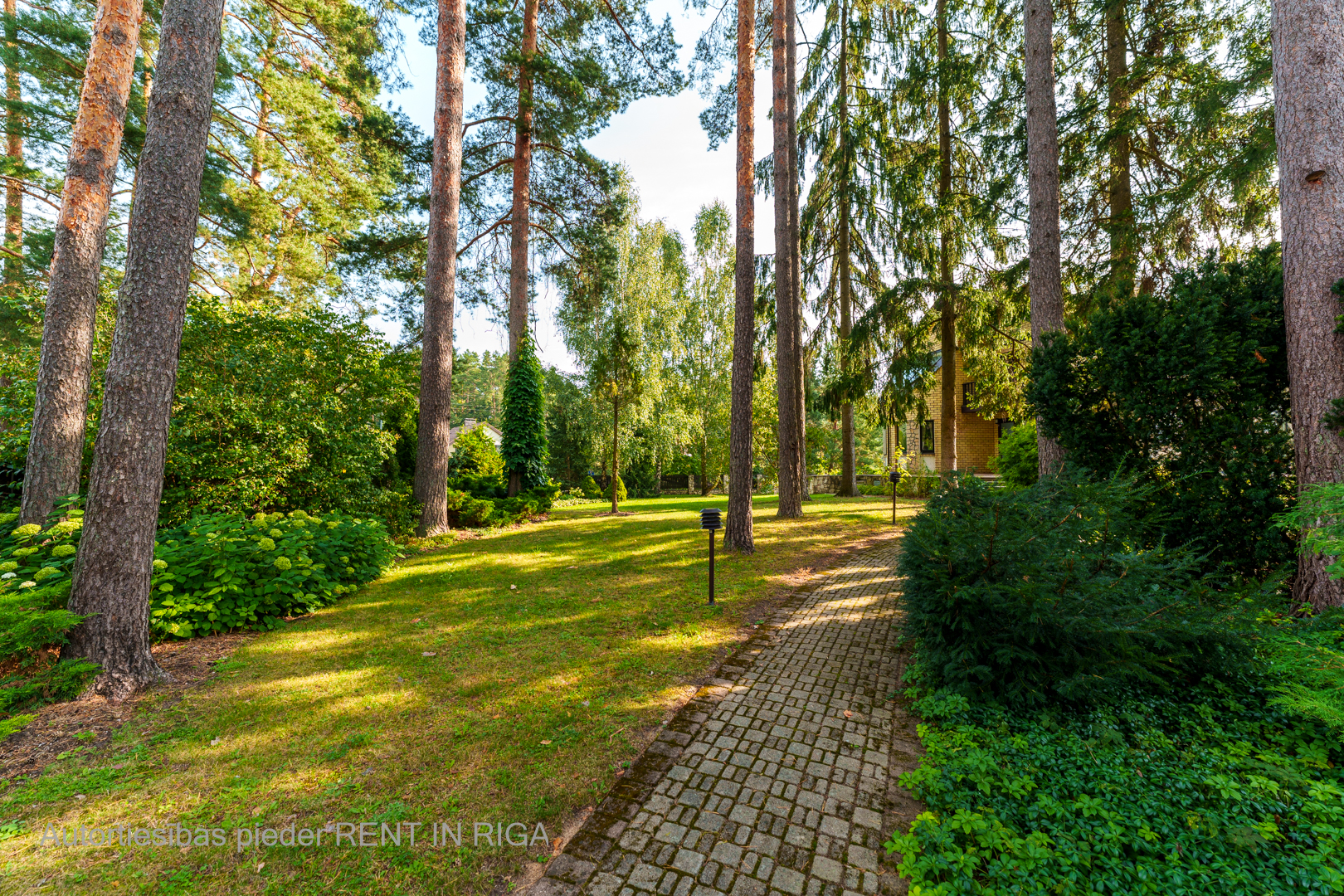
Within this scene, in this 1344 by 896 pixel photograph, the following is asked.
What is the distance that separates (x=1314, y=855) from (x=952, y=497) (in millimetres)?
2987

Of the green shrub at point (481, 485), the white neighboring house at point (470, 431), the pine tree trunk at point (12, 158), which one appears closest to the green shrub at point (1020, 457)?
the green shrub at point (481, 485)

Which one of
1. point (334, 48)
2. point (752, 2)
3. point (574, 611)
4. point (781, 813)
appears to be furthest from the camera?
point (334, 48)

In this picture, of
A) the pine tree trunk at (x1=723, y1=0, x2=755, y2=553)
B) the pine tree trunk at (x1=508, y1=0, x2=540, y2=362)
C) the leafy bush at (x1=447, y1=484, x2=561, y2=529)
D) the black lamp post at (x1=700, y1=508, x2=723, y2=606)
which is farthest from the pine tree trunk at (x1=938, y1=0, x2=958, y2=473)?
the leafy bush at (x1=447, y1=484, x2=561, y2=529)

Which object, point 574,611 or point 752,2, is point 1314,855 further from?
point 752,2

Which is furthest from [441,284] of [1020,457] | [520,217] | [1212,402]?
[1020,457]

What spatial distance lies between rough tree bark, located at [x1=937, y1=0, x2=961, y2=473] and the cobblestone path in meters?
11.0

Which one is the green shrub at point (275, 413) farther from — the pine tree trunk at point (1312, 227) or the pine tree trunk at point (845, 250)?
the pine tree trunk at point (845, 250)

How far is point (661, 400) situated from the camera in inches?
890

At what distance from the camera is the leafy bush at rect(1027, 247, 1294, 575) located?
4363 mm

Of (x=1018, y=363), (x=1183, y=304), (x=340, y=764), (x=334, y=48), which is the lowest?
(x=340, y=764)

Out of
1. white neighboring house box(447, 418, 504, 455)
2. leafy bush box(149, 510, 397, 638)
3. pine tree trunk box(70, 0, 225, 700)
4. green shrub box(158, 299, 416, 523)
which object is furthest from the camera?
white neighboring house box(447, 418, 504, 455)

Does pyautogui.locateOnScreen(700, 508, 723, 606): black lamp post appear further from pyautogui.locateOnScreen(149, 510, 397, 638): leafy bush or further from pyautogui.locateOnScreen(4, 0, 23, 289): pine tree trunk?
pyautogui.locateOnScreen(4, 0, 23, 289): pine tree trunk

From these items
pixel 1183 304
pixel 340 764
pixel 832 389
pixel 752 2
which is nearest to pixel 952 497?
pixel 1183 304

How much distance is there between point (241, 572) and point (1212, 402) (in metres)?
10.00
